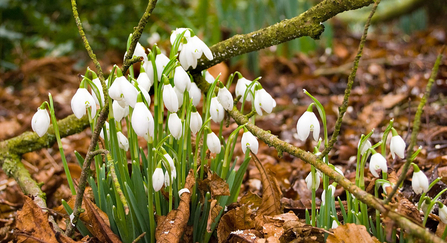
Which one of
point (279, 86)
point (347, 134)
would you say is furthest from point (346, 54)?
point (347, 134)

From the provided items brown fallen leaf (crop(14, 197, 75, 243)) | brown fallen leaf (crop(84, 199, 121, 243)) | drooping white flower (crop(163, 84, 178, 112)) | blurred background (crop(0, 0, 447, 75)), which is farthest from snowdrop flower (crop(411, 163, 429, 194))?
blurred background (crop(0, 0, 447, 75))

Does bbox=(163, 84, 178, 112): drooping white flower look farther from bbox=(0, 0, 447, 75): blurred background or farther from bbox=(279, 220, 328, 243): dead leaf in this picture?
bbox=(0, 0, 447, 75): blurred background

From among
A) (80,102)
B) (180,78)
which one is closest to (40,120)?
(80,102)

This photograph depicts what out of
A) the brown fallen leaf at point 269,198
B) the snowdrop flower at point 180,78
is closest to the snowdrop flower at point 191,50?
the snowdrop flower at point 180,78

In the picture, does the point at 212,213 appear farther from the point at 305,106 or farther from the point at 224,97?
the point at 305,106

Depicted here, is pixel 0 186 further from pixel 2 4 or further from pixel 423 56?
pixel 423 56

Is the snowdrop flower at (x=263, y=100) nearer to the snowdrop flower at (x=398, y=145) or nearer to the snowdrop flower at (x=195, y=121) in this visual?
the snowdrop flower at (x=195, y=121)
